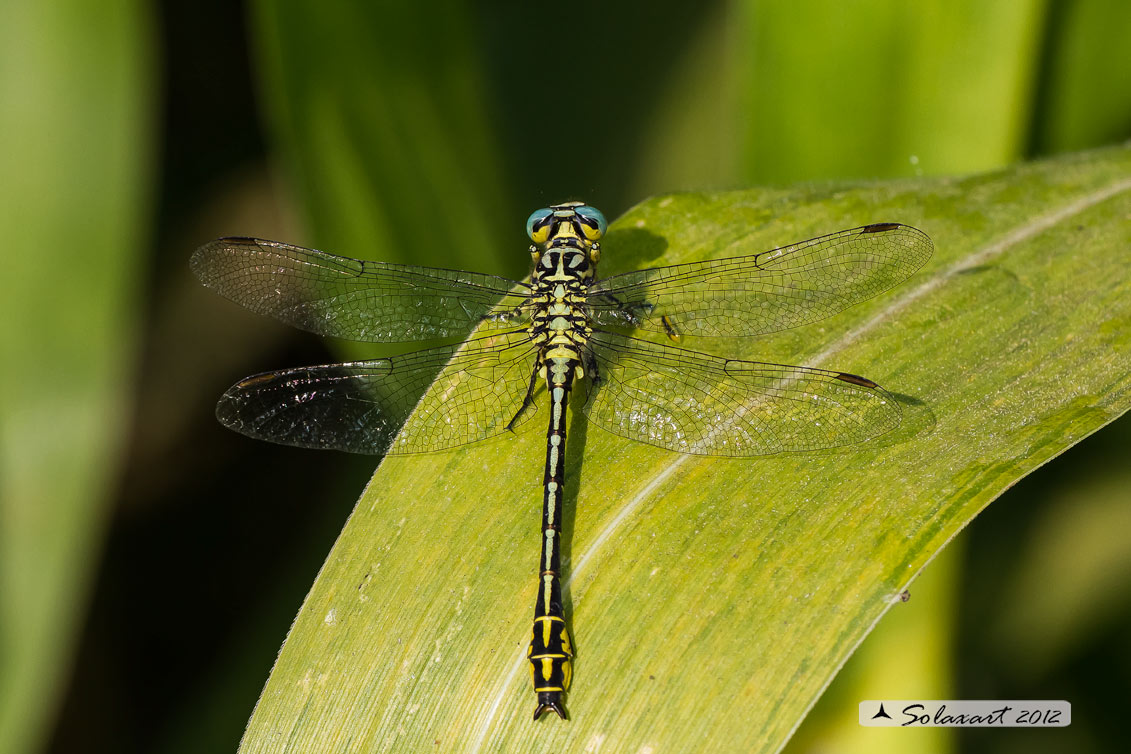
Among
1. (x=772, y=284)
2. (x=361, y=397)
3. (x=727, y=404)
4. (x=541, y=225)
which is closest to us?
(x=727, y=404)

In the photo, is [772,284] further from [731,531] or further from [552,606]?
[552,606]

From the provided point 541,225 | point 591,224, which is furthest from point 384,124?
point 591,224

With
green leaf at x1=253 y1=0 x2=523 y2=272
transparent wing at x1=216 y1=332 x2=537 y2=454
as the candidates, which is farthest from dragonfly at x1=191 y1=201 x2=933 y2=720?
green leaf at x1=253 y1=0 x2=523 y2=272

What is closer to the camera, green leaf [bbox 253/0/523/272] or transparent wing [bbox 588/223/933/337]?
transparent wing [bbox 588/223/933/337]

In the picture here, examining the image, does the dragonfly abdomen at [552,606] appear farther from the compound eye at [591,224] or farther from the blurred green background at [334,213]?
the blurred green background at [334,213]

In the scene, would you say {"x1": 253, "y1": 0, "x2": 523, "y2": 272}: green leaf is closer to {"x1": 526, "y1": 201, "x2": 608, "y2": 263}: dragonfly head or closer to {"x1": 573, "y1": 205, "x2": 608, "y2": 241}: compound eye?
{"x1": 526, "y1": 201, "x2": 608, "y2": 263}: dragonfly head

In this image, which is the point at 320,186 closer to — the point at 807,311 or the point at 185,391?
the point at 807,311

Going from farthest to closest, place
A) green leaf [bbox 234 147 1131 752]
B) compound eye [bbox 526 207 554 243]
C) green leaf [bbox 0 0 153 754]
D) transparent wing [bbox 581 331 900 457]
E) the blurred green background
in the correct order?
compound eye [bbox 526 207 554 243] → green leaf [bbox 0 0 153 754] → the blurred green background → transparent wing [bbox 581 331 900 457] → green leaf [bbox 234 147 1131 752]

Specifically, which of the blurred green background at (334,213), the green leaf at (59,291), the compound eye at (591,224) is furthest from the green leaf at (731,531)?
the green leaf at (59,291)
